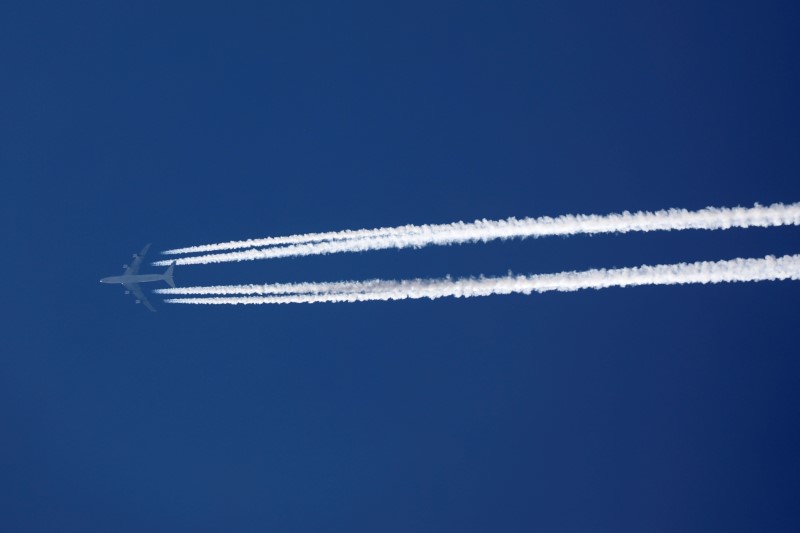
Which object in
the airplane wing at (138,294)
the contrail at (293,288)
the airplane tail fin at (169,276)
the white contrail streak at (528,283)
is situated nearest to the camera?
the white contrail streak at (528,283)

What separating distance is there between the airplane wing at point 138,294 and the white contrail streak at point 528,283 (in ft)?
1.81

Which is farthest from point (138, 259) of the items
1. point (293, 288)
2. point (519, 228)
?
point (519, 228)

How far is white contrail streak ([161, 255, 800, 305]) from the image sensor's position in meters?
12.3

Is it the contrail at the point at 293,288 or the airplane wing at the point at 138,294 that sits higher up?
the airplane wing at the point at 138,294

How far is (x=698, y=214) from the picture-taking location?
13.6m

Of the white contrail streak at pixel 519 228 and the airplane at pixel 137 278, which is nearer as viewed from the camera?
the white contrail streak at pixel 519 228

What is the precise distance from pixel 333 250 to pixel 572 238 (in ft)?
15.0

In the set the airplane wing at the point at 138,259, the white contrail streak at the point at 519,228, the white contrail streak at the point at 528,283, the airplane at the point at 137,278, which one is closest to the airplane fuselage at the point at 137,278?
the airplane at the point at 137,278

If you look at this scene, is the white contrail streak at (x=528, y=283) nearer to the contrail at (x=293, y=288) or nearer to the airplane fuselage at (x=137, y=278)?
the contrail at (x=293, y=288)

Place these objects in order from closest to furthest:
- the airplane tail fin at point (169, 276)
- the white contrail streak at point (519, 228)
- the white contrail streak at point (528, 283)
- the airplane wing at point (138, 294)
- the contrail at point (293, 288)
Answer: the white contrail streak at point (528, 283), the white contrail streak at point (519, 228), the contrail at point (293, 288), the airplane tail fin at point (169, 276), the airplane wing at point (138, 294)

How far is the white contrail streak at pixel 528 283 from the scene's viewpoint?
484 inches

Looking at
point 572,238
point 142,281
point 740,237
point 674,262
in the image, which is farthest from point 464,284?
point 142,281

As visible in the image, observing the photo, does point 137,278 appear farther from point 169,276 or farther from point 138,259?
point 169,276

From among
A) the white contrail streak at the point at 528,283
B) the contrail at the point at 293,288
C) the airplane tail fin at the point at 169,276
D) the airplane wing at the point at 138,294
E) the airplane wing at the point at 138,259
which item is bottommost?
the white contrail streak at the point at 528,283
